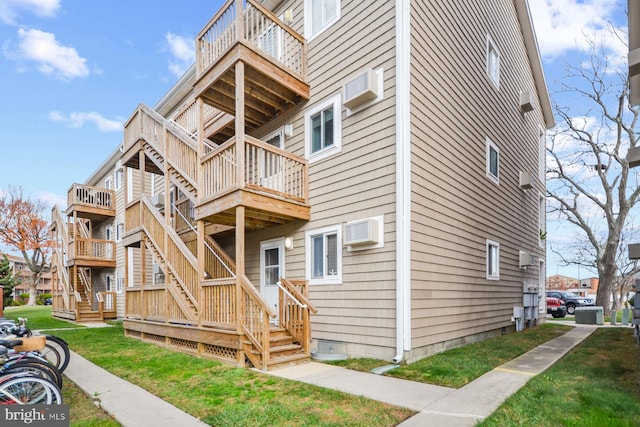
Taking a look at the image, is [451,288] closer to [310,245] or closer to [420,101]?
[310,245]

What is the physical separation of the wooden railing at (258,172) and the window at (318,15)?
2990 mm

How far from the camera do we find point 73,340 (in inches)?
425

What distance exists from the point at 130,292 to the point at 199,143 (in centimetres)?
524

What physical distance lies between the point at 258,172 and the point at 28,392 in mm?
5017

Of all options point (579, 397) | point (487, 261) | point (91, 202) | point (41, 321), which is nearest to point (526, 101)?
point (487, 261)

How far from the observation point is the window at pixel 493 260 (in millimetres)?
10484

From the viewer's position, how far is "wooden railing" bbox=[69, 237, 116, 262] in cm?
1892

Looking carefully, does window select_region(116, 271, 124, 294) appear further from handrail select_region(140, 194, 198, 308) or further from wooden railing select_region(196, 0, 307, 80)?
wooden railing select_region(196, 0, 307, 80)

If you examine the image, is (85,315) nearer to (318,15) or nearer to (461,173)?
(318,15)

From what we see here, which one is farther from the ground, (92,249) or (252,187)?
(252,187)

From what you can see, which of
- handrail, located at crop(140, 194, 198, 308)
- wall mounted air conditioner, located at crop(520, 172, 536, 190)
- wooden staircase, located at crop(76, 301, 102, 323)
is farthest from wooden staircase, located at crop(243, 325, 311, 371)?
wooden staircase, located at crop(76, 301, 102, 323)

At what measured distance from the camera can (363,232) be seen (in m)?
7.27

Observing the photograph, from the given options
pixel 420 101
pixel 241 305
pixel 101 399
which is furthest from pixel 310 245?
pixel 101 399

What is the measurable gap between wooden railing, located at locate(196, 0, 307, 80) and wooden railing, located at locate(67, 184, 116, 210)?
14.3m
